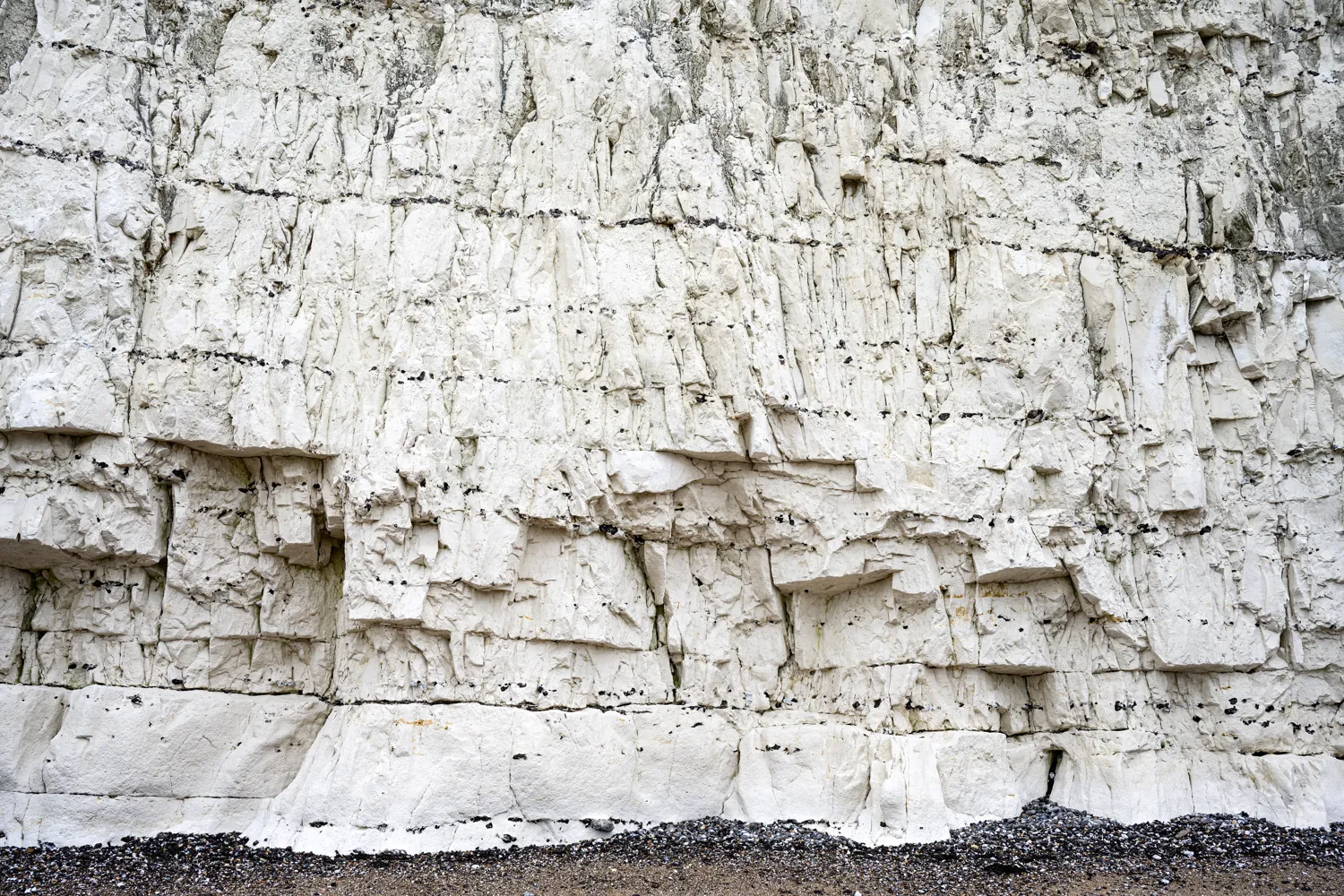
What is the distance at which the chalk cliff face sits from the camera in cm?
1288

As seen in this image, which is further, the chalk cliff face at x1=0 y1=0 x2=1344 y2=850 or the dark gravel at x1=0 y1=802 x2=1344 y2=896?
the chalk cliff face at x1=0 y1=0 x2=1344 y2=850

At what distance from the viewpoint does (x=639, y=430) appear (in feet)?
45.0

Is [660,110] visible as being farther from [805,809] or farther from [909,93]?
[805,809]

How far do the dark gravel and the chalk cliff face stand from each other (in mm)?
440

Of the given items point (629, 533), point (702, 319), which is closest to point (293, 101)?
point (702, 319)

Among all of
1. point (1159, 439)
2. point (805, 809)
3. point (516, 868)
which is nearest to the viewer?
point (516, 868)

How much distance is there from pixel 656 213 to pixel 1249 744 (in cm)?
1005

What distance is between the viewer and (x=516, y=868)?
11641 millimetres

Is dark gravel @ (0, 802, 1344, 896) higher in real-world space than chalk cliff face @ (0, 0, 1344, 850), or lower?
lower

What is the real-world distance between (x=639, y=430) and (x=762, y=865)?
17.3 feet

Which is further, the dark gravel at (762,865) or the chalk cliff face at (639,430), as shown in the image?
the chalk cliff face at (639,430)

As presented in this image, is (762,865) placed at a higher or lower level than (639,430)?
lower

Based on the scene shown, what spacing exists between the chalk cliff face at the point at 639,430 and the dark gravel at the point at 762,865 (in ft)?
1.44

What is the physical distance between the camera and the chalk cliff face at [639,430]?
12883 millimetres
